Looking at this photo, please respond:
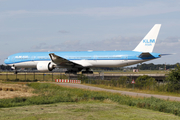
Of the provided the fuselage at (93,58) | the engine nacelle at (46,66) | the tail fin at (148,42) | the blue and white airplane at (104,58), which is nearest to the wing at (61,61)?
the blue and white airplane at (104,58)

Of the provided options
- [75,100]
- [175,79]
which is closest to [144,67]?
[175,79]

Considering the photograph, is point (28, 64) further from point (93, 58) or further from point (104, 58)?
point (104, 58)

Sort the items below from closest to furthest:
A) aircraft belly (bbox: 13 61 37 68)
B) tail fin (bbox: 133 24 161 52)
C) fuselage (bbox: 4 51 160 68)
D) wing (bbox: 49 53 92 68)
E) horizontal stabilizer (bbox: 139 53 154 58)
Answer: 1. horizontal stabilizer (bbox: 139 53 154 58)
2. wing (bbox: 49 53 92 68)
3. fuselage (bbox: 4 51 160 68)
4. tail fin (bbox: 133 24 161 52)
5. aircraft belly (bbox: 13 61 37 68)

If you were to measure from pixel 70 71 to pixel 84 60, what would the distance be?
4.22 metres

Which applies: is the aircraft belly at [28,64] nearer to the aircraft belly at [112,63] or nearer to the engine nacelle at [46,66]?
the engine nacelle at [46,66]

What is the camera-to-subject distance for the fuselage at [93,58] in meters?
40.3

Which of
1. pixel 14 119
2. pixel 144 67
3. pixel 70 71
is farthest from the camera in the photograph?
pixel 144 67

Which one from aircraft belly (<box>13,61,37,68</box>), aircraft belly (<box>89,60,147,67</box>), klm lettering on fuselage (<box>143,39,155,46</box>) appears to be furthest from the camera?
→ aircraft belly (<box>13,61,37,68</box>)

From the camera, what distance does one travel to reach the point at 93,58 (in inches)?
1663

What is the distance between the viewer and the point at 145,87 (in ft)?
101

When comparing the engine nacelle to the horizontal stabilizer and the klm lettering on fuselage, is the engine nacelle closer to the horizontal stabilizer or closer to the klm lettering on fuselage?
the horizontal stabilizer

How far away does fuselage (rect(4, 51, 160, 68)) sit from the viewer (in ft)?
132

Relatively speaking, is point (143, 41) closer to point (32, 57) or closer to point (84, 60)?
point (84, 60)

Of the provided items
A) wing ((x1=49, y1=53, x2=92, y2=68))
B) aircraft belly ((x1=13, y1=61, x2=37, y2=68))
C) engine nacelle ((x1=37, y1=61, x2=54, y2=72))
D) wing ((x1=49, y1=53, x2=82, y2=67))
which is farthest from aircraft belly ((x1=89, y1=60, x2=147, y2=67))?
aircraft belly ((x1=13, y1=61, x2=37, y2=68))
